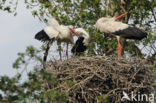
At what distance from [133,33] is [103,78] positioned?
88.3 inches

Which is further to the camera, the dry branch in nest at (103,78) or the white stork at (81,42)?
the white stork at (81,42)

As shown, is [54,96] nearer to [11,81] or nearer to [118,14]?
[11,81]

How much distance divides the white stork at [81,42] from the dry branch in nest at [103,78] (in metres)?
2.38

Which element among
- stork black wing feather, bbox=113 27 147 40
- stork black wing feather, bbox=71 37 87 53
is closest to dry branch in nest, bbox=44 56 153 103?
stork black wing feather, bbox=113 27 147 40

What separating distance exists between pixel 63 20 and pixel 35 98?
7971 mm

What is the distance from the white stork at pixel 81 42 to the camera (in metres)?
14.2

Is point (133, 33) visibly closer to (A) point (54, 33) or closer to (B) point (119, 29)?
(B) point (119, 29)

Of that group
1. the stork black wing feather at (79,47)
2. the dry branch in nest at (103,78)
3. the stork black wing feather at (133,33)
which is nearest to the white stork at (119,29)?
the stork black wing feather at (133,33)

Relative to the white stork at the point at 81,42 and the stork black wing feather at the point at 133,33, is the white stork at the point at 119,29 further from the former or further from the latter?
the white stork at the point at 81,42

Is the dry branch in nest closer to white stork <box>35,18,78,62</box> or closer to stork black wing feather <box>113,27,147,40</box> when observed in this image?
stork black wing feather <box>113,27,147,40</box>

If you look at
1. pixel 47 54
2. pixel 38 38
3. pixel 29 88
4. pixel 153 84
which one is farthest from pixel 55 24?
pixel 29 88

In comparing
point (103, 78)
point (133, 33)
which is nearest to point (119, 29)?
point (133, 33)

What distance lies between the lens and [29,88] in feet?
26.2

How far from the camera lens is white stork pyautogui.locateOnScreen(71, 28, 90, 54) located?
14172 mm
